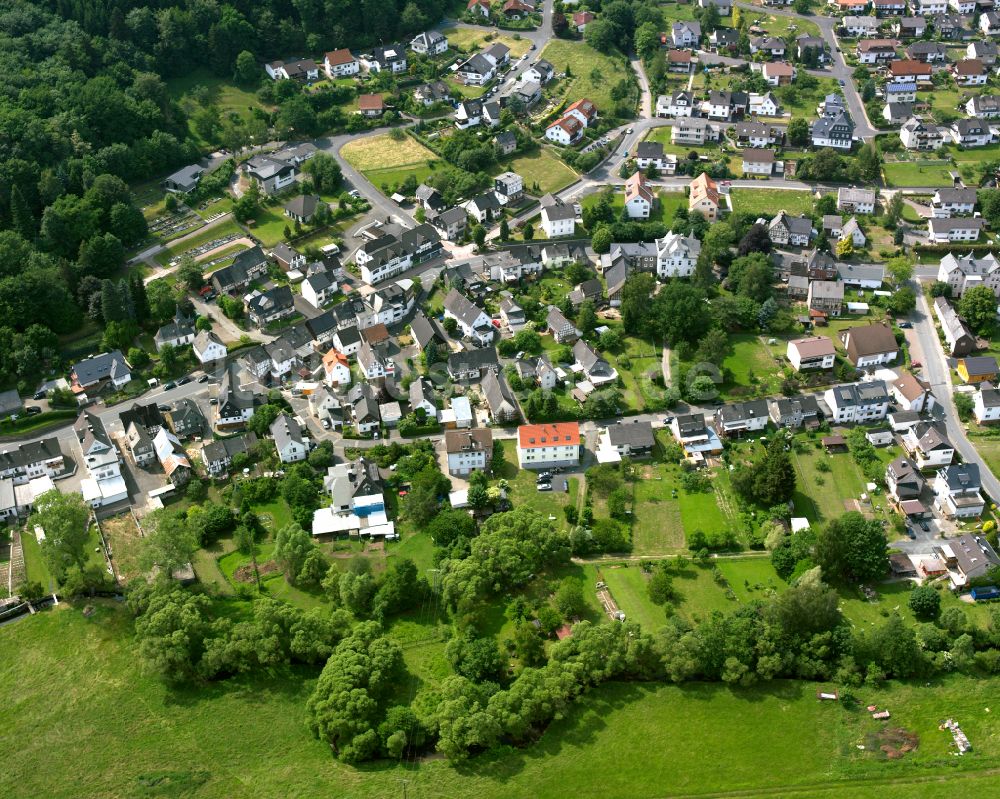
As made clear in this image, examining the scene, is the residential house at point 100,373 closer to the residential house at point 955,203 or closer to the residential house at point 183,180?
the residential house at point 183,180

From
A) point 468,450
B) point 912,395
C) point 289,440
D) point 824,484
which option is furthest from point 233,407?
point 912,395

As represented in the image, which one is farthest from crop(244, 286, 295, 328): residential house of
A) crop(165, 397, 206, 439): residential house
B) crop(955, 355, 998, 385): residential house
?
crop(955, 355, 998, 385): residential house

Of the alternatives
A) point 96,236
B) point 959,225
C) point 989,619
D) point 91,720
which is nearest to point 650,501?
point 989,619

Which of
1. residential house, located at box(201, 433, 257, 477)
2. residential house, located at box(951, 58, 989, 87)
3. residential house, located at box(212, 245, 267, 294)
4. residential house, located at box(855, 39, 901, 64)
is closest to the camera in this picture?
residential house, located at box(201, 433, 257, 477)

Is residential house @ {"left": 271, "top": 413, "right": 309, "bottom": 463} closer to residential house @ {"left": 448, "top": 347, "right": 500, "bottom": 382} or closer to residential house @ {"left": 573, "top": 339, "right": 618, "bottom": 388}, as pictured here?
residential house @ {"left": 448, "top": 347, "right": 500, "bottom": 382}

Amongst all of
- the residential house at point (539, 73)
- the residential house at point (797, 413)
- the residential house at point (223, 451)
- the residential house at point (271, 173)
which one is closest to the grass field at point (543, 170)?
the residential house at point (539, 73)

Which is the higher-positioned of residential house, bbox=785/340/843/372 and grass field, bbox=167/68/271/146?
grass field, bbox=167/68/271/146
